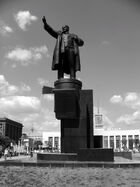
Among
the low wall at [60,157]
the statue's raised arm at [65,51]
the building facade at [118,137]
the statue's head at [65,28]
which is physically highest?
the statue's head at [65,28]

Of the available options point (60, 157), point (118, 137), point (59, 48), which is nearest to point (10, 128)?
point (118, 137)

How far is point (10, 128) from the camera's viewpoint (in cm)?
13238

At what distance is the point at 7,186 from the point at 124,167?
4.70 m

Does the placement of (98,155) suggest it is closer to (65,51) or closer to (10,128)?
(65,51)

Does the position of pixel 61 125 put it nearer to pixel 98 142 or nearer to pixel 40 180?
pixel 98 142

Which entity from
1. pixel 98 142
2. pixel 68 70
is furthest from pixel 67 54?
pixel 98 142

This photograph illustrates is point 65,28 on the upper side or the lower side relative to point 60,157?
upper

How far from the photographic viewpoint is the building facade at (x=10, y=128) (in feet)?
401

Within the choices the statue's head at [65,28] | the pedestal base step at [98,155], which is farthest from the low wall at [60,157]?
the statue's head at [65,28]

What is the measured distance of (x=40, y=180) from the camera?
26.7 ft

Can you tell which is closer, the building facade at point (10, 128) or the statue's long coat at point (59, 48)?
the statue's long coat at point (59, 48)

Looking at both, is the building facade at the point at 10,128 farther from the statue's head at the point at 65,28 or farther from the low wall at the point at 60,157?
the low wall at the point at 60,157

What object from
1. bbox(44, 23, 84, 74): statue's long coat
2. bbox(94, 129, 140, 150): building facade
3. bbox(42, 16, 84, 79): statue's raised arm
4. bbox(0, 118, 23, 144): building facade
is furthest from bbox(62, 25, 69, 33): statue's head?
bbox(94, 129, 140, 150): building facade

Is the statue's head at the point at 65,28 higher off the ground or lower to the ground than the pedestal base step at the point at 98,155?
higher
